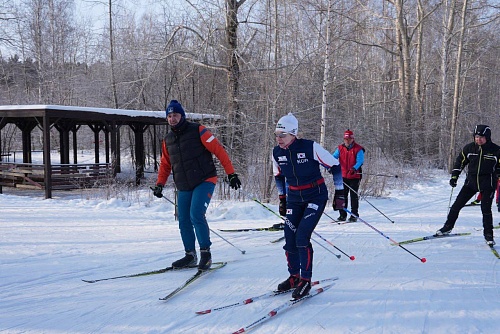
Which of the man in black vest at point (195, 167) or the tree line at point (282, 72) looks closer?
the man in black vest at point (195, 167)

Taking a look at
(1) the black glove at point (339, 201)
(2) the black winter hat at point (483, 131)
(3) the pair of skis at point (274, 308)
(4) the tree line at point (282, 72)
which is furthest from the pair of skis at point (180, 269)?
(4) the tree line at point (282, 72)

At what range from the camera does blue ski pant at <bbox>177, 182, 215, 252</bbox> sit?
518 centimetres

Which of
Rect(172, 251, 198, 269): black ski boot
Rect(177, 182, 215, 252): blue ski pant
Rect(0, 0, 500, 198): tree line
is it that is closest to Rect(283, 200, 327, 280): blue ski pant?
Rect(177, 182, 215, 252): blue ski pant

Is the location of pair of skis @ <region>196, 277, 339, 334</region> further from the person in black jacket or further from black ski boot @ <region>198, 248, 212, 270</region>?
the person in black jacket

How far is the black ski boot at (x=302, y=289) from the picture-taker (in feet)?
14.3

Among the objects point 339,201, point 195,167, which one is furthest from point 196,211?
point 339,201

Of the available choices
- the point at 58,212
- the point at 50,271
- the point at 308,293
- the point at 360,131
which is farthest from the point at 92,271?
the point at 360,131

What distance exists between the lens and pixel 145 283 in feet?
16.0

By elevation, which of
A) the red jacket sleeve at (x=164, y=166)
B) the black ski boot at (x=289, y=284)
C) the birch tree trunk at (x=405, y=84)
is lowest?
the black ski boot at (x=289, y=284)

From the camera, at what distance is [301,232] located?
4.39 metres

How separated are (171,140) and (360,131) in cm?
1752

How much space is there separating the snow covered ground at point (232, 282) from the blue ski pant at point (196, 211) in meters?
0.45

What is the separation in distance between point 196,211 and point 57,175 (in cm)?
1270

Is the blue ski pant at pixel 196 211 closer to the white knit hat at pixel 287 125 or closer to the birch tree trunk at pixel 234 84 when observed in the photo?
the white knit hat at pixel 287 125
